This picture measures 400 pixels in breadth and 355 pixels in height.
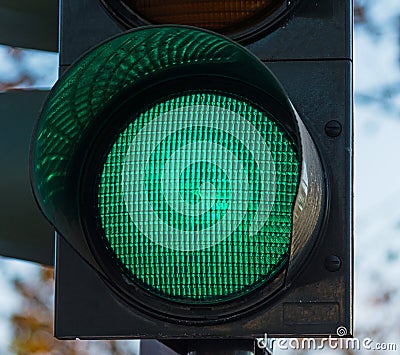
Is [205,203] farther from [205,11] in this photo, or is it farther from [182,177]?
[205,11]

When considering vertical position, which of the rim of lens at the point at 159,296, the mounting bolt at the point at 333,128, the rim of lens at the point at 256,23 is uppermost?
the rim of lens at the point at 256,23

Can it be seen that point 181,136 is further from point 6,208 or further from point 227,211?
point 6,208

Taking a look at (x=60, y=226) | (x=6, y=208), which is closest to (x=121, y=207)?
(x=60, y=226)

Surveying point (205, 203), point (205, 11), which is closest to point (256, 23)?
point (205, 11)

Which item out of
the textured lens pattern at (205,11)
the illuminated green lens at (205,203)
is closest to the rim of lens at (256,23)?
the textured lens pattern at (205,11)

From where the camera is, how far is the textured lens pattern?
81.9 inches

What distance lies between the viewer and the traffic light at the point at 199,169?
2.02m

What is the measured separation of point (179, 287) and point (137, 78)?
1.14 feet

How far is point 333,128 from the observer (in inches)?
82.2

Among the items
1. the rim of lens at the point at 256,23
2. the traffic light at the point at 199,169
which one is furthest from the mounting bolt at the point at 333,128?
the rim of lens at the point at 256,23

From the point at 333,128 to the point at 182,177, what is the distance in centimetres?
25

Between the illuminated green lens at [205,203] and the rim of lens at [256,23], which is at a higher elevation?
the rim of lens at [256,23]

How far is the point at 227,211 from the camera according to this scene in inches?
79.3

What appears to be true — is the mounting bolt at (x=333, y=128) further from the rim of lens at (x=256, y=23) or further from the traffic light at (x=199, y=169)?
the rim of lens at (x=256, y=23)
